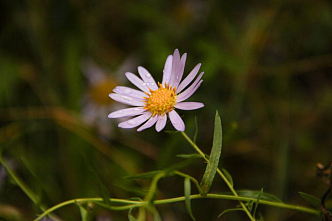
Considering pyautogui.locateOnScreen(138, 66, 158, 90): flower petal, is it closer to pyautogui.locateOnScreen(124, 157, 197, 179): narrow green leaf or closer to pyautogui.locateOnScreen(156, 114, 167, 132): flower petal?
pyautogui.locateOnScreen(156, 114, 167, 132): flower petal

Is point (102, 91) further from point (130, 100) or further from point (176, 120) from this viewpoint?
point (176, 120)

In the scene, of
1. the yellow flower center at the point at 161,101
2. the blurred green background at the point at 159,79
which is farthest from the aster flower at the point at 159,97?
the blurred green background at the point at 159,79

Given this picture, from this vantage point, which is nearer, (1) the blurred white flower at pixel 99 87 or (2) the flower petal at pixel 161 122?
(2) the flower petal at pixel 161 122

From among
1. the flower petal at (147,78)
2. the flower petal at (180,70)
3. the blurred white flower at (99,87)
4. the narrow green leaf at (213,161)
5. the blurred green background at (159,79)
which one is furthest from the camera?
the blurred white flower at (99,87)

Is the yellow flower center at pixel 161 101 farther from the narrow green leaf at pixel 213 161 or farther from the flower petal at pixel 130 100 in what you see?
the narrow green leaf at pixel 213 161

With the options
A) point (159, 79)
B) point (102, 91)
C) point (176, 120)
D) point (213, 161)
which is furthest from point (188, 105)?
point (102, 91)
